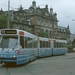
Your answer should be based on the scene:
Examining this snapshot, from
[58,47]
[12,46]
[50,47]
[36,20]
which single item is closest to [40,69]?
[12,46]

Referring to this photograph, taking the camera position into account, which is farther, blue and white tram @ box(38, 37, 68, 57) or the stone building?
the stone building

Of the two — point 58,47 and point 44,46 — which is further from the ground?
point 44,46

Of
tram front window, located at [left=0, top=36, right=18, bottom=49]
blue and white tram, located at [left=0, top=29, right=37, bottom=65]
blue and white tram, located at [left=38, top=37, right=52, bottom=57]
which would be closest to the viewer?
blue and white tram, located at [left=0, top=29, right=37, bottom=65]

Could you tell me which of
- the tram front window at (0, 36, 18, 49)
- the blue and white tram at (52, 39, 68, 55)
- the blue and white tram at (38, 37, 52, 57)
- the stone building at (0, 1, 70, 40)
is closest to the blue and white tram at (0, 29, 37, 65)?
the tram front window at (0, 36, 18, 49)

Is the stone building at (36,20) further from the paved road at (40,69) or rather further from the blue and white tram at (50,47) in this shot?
the paved road at (40,69)

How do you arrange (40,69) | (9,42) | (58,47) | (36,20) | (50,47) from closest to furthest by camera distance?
(40,69) < (9,42) < (50,47) < (58,47) < (36,20)

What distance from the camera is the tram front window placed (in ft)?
63.3

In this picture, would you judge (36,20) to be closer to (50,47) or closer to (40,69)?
(50,47)

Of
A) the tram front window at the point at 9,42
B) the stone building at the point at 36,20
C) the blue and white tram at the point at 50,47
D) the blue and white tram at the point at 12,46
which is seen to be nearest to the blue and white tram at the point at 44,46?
the blue and white tram at the point at 50,47

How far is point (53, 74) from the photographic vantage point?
1488 cm

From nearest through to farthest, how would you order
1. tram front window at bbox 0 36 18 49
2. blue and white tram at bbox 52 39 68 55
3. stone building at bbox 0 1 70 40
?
A: 1. tram front window at bbox 0 36 18 49
2. blue and white tram at bbox 52 39 68 55
3. stone building at bbox 0 1 70 40

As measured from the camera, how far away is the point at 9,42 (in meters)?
19.3

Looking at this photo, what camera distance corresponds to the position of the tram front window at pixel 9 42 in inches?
760

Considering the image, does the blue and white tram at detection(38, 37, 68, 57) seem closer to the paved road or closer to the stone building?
the paved road
